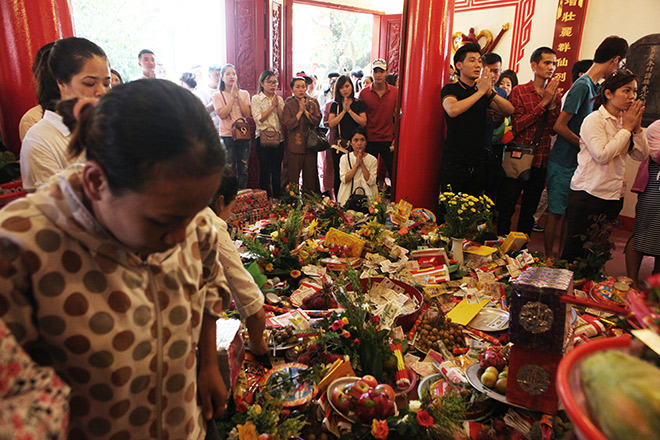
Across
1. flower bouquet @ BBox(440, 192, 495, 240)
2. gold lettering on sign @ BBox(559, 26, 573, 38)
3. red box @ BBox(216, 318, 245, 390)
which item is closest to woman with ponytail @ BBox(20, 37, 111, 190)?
red box @ BBox(216, 318, 245, 390)

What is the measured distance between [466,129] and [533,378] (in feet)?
8.32

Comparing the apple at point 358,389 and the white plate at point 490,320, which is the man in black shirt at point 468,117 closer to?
the white plate at point 490,320

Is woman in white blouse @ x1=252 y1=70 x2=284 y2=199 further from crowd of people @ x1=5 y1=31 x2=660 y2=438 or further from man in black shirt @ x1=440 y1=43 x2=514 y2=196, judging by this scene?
crowd of people @ x1=5 y1=31 x2=660 y2=438

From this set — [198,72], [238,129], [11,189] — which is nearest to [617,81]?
[11,189]

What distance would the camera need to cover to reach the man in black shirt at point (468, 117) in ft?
11.4

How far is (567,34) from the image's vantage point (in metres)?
5.68

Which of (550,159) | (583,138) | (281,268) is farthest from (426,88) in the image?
(281,268)

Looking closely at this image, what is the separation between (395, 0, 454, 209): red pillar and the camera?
13.4 feet

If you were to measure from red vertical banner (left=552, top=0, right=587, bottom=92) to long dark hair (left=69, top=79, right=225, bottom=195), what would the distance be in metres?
6.17

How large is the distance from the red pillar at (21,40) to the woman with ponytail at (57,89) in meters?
1.56

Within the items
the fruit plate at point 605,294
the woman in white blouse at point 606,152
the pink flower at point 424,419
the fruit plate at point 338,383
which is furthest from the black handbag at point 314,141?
the pink flower at point 424,419

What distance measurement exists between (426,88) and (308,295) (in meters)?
2.77

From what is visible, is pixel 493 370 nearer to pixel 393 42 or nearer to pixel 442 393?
pixel 442 393

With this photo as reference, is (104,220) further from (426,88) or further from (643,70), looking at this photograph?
(643,70)
